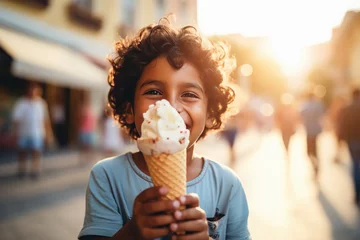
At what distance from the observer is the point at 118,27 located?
48.2 feet

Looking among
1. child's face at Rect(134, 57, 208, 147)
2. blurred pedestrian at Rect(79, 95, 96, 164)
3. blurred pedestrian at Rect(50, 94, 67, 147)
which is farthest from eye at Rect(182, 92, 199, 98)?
blurred pedestrian at Rect(50, 94, 67, 147)

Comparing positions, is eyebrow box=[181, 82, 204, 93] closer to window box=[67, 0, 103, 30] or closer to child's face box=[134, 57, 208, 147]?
child's face box=[134, 57, 208, 147]

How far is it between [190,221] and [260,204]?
4.59m

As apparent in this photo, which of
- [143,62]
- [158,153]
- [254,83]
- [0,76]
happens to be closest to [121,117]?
[143,62]

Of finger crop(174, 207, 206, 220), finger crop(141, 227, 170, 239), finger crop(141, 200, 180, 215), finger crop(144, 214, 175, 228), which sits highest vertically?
finger crop(141, 200, 180, 215)

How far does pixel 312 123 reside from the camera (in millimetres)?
7418

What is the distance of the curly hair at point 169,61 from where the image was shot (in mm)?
1650

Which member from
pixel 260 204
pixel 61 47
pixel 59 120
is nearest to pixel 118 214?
pixel 260 204

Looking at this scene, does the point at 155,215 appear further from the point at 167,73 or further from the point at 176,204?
the point at 167,73

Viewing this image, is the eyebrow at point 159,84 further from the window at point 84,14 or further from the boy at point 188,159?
the window at point 84,14

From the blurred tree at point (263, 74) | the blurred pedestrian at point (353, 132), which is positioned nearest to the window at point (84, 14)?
the blurred pedestrian at point (353, 132)

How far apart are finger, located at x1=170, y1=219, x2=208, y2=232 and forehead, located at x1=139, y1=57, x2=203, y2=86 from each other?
60cm

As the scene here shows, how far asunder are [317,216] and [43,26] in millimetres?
9694

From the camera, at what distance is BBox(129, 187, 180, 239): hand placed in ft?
3.84
